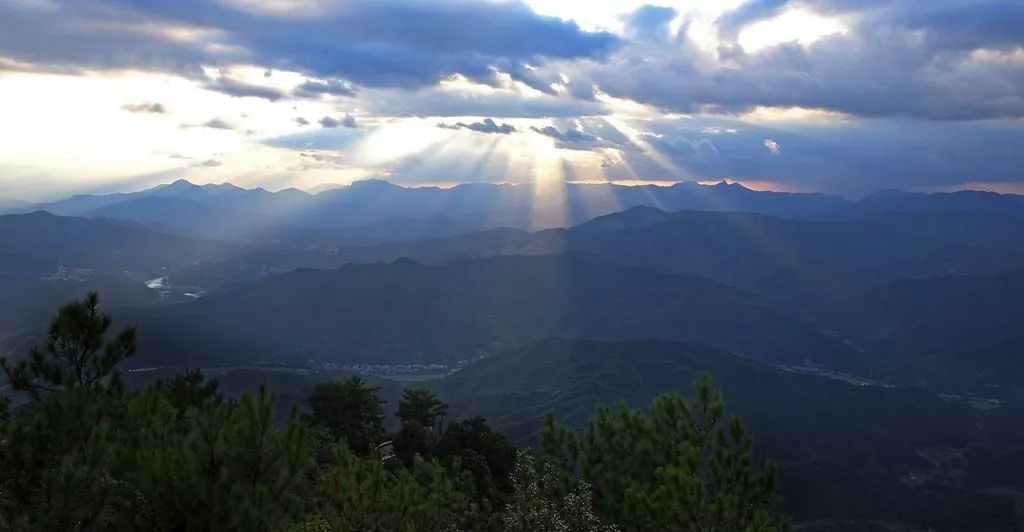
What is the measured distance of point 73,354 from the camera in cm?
2297

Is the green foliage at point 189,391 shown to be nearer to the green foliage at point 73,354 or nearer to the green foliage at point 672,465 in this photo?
the green foliage at point 73,354

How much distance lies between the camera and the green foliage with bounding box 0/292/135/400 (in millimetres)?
22594

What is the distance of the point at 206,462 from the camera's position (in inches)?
540

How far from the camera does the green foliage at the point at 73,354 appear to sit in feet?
74.1

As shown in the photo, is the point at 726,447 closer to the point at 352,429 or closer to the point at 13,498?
the point at 13,498

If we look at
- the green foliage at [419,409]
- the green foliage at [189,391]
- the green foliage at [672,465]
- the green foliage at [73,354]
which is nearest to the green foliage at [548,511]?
the green foliage at [672,465]

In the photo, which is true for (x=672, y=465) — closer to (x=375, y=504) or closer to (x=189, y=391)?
(x=375, y=504)

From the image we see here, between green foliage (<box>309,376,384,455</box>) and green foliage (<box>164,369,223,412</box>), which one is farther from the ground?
green foliage (<box>164,369,223,412</box>)

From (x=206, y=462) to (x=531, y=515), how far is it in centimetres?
684

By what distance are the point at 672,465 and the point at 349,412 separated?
4823 cm

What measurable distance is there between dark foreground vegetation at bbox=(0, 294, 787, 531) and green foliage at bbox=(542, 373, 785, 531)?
0.15 feet

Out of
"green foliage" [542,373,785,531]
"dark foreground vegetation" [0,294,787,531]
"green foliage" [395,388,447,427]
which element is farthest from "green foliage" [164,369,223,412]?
"green foliage" [542,373,785,531]

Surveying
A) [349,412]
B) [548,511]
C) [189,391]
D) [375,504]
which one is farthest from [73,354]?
[349,412]

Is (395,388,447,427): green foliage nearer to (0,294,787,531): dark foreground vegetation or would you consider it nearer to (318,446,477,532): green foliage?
(0,294,787,531): dark foreground vegetation
